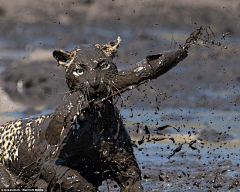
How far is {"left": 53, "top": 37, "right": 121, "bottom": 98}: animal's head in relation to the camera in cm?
596

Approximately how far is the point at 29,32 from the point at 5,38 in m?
0.69

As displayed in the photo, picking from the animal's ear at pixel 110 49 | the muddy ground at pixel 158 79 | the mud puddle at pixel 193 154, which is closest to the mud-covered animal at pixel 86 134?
the animal's ear at pixel 110 49

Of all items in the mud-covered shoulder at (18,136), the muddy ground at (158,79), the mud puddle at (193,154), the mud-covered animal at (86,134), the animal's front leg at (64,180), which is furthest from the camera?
the muddy ground at (158,79)

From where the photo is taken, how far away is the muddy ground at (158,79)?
10.9 metres

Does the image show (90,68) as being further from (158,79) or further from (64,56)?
(158,79)

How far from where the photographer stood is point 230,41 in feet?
50.0

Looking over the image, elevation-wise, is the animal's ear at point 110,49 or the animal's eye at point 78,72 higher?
the animal's ear at point 110,49

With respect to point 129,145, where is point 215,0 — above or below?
above

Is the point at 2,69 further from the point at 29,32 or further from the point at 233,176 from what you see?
the point at 233,176

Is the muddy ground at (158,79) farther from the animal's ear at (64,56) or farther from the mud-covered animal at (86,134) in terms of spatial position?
the animal's ear at (64,56)

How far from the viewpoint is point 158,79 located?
1382cm

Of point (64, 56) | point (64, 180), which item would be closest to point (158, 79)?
point (64, 56)

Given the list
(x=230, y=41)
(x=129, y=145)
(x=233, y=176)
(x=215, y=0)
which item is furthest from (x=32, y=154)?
(x=215, y=0)

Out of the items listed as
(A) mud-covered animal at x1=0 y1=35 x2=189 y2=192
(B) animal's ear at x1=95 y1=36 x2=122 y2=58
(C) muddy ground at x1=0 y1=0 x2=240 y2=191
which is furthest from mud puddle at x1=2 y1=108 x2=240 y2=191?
(B) animal's ear at x1=95 y1=36 x2=122 y2=58
